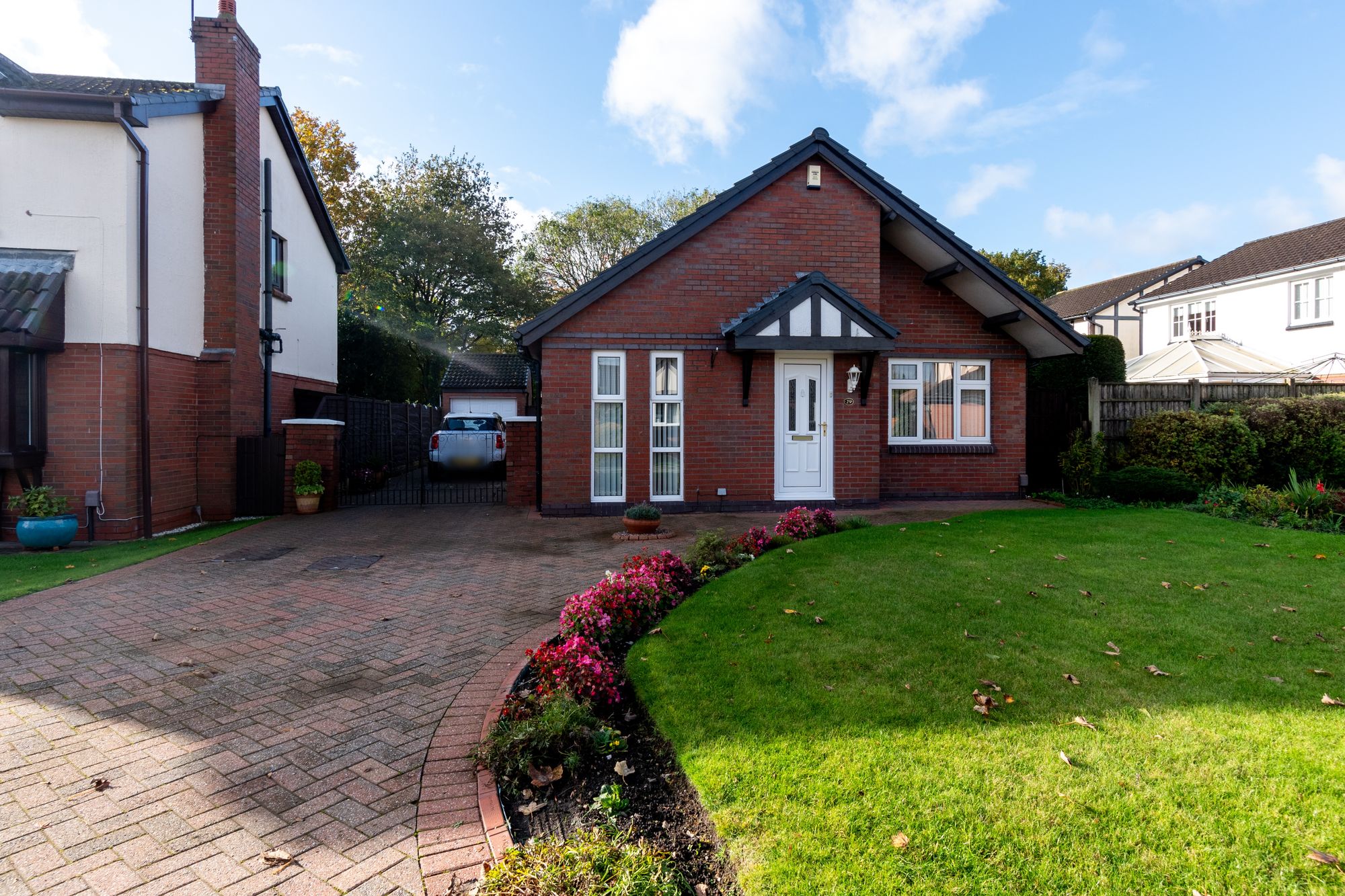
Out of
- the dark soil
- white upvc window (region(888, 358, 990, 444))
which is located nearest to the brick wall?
white upvc window (region(888, 358, 990, 444))

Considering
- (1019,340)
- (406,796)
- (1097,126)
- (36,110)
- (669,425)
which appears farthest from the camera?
(1097,126)

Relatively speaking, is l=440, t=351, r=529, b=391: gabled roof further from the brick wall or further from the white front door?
the white front door

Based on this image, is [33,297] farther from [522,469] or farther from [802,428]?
[802,428]

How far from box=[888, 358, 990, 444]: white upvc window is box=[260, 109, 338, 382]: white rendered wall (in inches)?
477

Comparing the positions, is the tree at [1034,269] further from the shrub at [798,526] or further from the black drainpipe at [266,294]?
the black drainpipe at [266,294]

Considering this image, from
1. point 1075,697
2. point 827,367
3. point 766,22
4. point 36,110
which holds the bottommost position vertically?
point 1075,697

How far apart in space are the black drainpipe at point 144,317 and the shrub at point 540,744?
376 inches

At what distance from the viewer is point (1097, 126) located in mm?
14156

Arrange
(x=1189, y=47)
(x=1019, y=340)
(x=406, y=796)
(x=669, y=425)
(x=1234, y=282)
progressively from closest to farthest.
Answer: (x=406, y=796) → (x=1189, y=47) → (x=669, y=425) → (x=1019, y=340) → (x=1234, y=282)

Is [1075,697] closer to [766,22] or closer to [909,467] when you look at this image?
[909,467]

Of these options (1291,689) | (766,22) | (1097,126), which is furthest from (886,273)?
(1291,689)

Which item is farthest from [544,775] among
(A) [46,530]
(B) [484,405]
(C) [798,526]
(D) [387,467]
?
(B) [484,405]

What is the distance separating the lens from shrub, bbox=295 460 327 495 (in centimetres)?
1238

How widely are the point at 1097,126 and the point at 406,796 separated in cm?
1694
